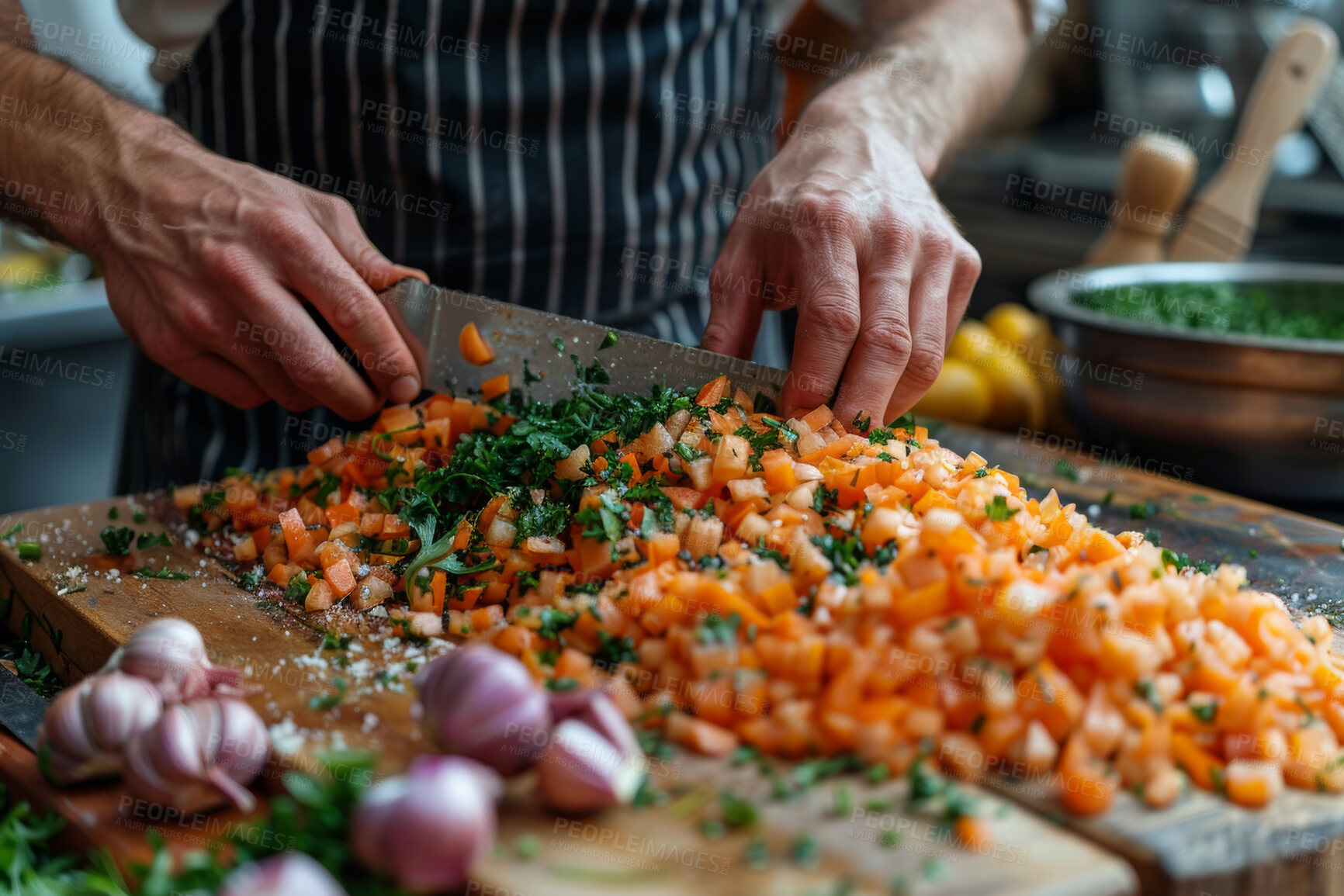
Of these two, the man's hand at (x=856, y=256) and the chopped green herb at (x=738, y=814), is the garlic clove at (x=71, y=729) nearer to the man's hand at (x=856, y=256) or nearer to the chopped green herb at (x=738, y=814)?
the chopped green herb at (x=738, y=814)

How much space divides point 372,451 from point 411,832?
1.06 metres

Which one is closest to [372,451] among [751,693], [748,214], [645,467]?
[645,467]

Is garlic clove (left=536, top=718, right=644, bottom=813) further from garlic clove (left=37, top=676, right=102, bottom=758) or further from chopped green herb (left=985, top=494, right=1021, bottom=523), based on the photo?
chopped green herb (left=985, top=494, right=1021, bottom=523)

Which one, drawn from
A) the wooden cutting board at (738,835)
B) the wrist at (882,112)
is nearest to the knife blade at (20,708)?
the wooden cutting board at (738,835)

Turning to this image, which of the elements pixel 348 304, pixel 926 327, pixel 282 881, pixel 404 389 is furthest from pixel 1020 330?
pixel 282 881

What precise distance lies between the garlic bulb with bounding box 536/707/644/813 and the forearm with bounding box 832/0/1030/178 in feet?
4.81

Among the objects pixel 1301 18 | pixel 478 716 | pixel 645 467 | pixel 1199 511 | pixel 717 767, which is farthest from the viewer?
pixel 1301 18

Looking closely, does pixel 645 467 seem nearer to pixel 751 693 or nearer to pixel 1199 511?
pixel 751 693

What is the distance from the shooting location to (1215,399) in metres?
2.14

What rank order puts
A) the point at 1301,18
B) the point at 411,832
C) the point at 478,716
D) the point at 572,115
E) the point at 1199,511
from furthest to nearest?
the point at 1301,18
the point at 572,115
the point at 1199,511
the point at 478,716
the point at 411,832

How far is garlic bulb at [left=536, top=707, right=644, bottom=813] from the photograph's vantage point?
1050 mm

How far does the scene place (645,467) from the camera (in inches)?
65.4

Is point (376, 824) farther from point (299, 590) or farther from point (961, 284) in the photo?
point (961, 284)

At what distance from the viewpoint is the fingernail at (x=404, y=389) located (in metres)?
1.90
